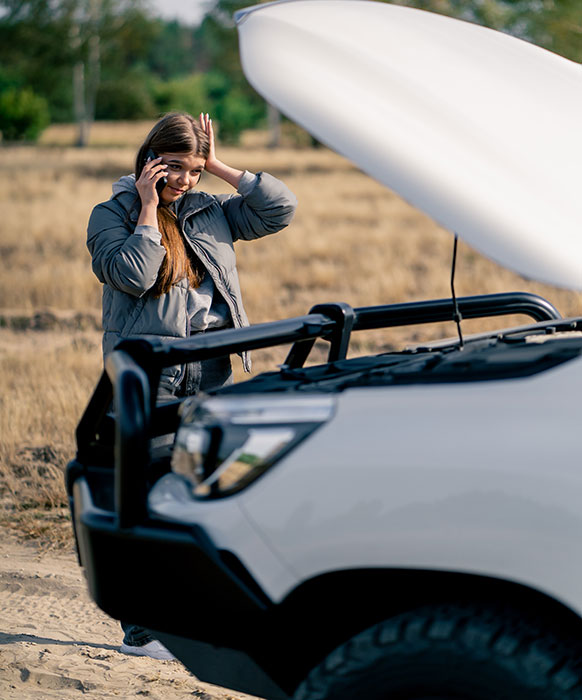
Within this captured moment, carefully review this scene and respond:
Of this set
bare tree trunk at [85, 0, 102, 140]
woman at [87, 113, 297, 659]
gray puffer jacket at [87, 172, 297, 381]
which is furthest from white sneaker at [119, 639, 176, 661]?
bare tree trunk at [85, 0, 102, 140]

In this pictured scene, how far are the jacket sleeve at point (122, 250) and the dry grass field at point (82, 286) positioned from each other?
186 centimetres

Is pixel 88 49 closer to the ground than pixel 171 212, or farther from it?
farther from it

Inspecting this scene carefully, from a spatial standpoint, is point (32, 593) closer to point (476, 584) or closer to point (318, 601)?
point (318, 601)

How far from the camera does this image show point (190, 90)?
62250 millimetres

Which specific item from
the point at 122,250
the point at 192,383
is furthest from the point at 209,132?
the point at 192,383

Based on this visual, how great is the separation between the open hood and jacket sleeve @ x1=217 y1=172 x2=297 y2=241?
994 mm

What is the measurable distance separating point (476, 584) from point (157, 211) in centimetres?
194

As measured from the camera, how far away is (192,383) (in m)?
3.24

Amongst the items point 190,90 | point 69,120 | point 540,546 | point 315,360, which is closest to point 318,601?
point 540,546

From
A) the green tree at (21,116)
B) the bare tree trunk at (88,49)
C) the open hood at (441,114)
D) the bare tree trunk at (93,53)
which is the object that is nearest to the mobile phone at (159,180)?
the open hood at (441,114)

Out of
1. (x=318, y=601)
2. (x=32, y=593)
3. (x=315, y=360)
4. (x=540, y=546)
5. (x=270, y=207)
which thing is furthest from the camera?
(x=315, y=360)

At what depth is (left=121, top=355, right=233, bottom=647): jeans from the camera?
320 cm

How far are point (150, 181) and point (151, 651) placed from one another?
1.71m

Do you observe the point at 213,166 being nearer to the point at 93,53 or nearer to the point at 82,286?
the point at 82,286
